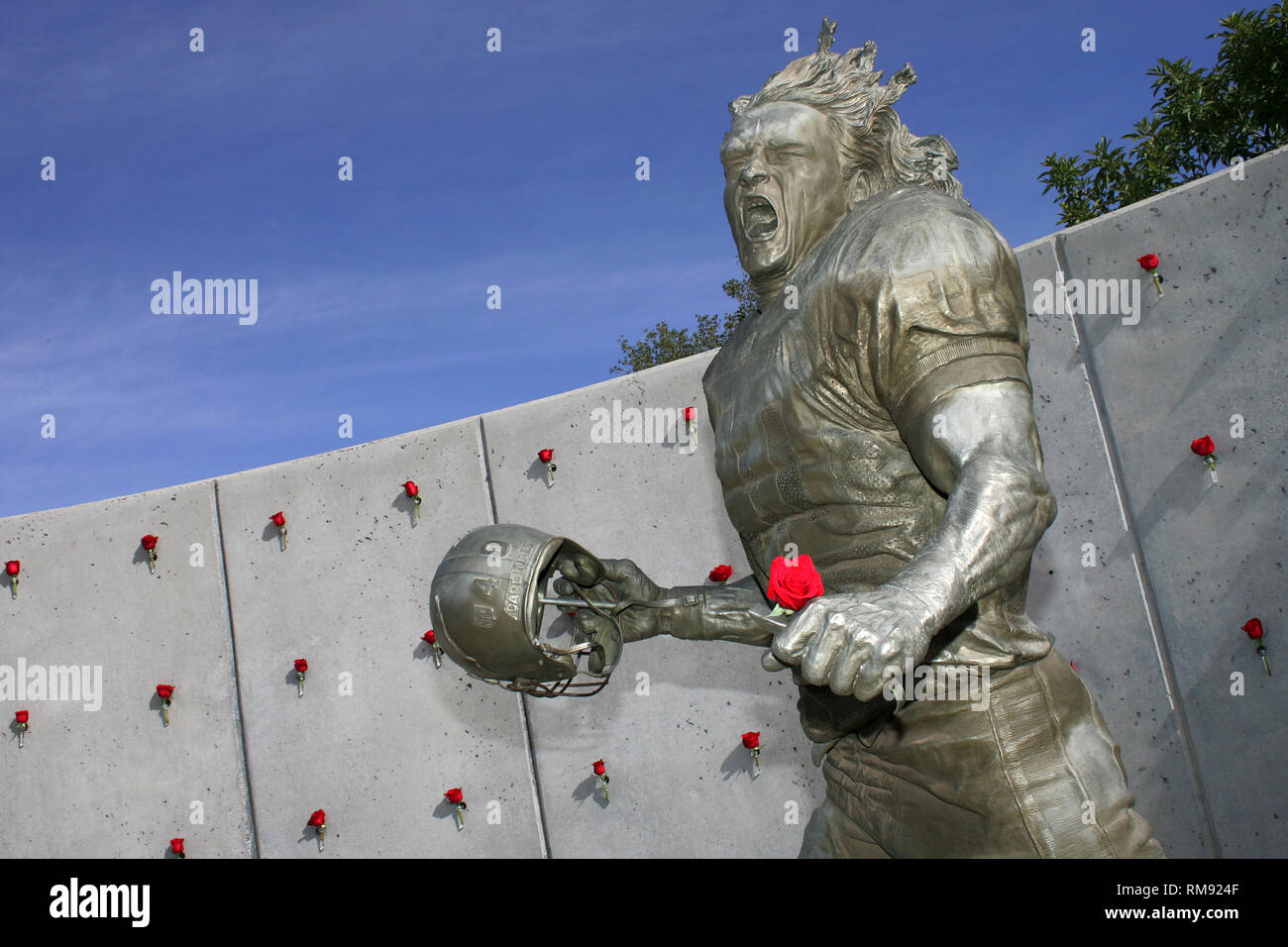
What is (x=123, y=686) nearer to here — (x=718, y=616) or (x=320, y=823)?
(x=320, y=823)

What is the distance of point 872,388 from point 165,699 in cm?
426

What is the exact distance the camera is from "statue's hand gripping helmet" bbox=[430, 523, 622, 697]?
1614 millimetres

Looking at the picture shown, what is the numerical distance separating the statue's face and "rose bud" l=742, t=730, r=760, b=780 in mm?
2839

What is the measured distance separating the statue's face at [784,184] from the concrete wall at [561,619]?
248 cm

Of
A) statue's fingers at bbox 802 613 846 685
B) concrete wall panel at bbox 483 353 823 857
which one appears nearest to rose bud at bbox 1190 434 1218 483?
concrete wall panel at bbox 483 353 823 857

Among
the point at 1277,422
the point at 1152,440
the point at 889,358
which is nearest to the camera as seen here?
the point at 889,358

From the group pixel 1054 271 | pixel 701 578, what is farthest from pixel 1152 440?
pixel 701 578

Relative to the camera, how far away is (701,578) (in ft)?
15.1

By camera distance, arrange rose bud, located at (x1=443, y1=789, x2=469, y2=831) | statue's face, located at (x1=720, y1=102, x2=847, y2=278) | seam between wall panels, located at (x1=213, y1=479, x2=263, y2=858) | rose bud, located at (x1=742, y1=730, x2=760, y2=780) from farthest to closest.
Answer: seam between wall panels, located at (x1=213, y1=479, x2=263, y2=858), rose bud, located at (x1=443, y1=789, x2=469, y2=831), rose bud, located at (x1=742, y1=730, x2=760, y2=780), statue's face, located at (x1=720, y1=102, x2=847, y2=278)

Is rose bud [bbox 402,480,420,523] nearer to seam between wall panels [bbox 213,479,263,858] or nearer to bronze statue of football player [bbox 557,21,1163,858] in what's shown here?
seam between wall panels [bbox 213,479,263,858]

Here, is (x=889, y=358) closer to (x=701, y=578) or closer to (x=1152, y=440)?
(x=1152, y=440)

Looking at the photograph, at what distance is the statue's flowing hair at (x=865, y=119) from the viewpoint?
6.30 feet
